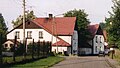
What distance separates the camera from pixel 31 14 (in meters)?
111

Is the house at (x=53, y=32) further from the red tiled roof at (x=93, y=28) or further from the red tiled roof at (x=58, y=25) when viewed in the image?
the red tiled roof at (x=93, y=28)

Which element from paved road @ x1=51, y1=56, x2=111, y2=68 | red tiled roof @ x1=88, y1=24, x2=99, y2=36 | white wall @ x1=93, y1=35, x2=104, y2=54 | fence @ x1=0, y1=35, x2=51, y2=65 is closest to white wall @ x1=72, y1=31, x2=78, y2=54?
red tiled roof @ x1=88, y1=24, x2=99, y2=36

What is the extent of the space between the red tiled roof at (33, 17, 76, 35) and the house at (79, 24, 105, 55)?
15.1m

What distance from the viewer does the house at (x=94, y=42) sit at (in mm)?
107275

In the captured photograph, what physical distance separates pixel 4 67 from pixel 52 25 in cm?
5992

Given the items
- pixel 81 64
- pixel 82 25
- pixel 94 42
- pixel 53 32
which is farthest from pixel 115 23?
pixel 94 42

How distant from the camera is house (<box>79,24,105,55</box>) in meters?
107

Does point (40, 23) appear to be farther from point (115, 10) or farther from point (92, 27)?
point (115, 10)

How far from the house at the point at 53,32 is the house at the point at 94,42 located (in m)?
13.9

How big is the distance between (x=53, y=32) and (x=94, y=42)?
80.5 ft

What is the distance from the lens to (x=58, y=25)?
304 ft

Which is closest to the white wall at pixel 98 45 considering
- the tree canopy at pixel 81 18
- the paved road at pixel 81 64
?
the tree canopy at pixel 81 18

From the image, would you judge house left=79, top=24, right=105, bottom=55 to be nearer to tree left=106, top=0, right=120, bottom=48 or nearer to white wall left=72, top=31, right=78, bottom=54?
white wall left=72, top=31, right=78, bottom=54

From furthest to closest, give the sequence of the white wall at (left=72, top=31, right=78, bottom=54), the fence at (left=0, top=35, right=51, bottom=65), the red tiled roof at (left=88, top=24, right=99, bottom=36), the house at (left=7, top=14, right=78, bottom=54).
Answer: the red tiled roof at (left=88, top=24, right=99, bottom=36) < the white wall at (left=72, top=31, right=78, bottom=54) < the house at (left=7, top=14, right=78, bottom=54) < the fence at (left=0, top=35, right=51, bottom=65)
